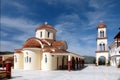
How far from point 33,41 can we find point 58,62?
578cm

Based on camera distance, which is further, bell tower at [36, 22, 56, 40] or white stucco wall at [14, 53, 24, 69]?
bell tower at [36, 22, 56, 40]

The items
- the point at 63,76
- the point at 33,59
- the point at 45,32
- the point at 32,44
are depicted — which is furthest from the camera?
the point at 45,32

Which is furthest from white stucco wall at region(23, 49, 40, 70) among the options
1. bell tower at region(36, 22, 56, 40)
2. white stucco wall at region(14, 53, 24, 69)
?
bell tower at region(36, 22, 56, 40)

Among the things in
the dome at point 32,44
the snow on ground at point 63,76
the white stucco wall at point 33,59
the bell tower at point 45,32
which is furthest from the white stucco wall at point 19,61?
the snow on ground at point 63,76

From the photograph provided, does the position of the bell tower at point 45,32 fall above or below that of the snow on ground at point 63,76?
above

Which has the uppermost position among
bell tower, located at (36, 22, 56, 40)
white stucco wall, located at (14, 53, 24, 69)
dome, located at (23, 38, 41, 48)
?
bell tower, located at (36, 22, 56, 40)

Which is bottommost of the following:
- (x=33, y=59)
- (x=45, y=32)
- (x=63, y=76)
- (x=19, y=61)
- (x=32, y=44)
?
(x=63, y=76)

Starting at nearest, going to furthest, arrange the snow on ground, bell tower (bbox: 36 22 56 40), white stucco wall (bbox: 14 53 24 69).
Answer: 1. the snow on ground
2. white stucco wall (bbox: 14 53 24 69)
3. bell tower (bbox: 36 22 56 40)

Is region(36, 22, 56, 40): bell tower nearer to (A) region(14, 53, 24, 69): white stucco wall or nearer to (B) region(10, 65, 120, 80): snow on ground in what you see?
(A) region(14, 53, 24, 69): white stucco wall

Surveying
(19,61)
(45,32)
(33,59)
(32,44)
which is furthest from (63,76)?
(45,32)

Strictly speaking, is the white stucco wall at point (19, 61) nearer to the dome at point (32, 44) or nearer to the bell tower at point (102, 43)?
the dome at point (32, 44)

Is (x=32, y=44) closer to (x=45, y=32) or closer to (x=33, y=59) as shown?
(x=33, y=59)

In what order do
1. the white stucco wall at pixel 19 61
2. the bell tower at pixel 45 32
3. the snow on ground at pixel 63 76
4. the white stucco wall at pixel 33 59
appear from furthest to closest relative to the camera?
the bell tower at pixel 45 32
the white stucco wall at pixel 19 61
the white stucco wall at pixel 33 59
the snow on ground at pixel 63 76

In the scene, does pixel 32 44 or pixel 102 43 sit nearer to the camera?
pixel 32 44
